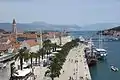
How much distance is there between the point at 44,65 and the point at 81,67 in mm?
7043

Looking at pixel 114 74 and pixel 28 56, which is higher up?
pixel 28 56

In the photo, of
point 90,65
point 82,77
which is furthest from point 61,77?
point 90,65

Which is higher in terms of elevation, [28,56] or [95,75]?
[28,56]

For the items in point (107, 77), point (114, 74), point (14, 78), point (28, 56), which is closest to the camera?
point (14, 78)

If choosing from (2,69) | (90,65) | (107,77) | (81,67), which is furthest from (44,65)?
(2,69)

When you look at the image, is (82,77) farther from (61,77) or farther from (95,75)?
(95,75)

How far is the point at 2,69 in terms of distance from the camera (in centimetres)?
3819

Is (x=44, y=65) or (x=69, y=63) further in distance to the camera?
(x=69, y=63)

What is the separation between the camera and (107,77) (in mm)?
61344

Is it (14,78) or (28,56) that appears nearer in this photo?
(14,78)

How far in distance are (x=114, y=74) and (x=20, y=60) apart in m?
22.5

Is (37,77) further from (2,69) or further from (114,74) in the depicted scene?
(114,74)

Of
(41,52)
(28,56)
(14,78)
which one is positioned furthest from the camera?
(41,52)

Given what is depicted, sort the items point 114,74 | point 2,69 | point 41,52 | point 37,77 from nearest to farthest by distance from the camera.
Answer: point 2,69
point 37,77
point 114,74
point 41,52
